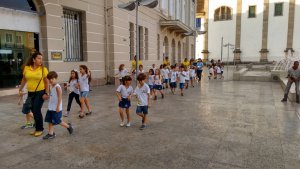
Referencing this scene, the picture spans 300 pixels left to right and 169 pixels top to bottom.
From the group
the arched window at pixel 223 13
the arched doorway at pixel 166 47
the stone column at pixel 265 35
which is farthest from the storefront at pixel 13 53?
Answer: the arched window at pixel 223 13

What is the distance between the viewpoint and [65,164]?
4.06 meters

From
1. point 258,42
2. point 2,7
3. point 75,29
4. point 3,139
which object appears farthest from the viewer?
point 258,42

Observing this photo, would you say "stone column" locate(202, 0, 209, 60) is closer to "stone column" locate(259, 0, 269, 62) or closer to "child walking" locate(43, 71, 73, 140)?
"stone column" locate(259, 0, 269, 62)

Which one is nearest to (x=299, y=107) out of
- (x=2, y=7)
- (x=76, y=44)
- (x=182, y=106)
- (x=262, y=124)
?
(x=262, y=124)

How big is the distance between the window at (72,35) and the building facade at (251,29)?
3224cm

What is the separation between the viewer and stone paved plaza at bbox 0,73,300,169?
13.5ft

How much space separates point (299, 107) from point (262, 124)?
3078 mm

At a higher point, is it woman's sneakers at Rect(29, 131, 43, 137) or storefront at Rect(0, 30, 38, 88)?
storefront at Rect(0, 30, 38, 88)

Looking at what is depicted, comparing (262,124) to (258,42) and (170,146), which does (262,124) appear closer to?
(170,146)

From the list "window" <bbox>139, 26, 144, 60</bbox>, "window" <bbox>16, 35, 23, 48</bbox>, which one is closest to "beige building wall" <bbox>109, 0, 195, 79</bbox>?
"window" <bbox>139, 26, 144, 60</bbox>

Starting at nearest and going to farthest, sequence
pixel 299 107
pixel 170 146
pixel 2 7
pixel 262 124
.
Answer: pixel 170 146, pixel 262 124, pixel 299 107, pixel 2 7

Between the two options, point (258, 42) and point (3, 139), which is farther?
point (258, 42)

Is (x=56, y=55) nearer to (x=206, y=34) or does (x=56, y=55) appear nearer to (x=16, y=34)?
(x=16, y=34)

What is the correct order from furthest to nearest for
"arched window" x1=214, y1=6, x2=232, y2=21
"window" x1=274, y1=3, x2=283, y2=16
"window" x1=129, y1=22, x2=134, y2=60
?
"arched window" x1=214, y1=6, x2=232, y2=21 → "window" x1=274, y1=3, x2=283, y2=16 → "window" x1=129, y1=22, x2=134, y2=60
